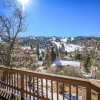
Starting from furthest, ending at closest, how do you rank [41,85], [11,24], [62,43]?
[62,43]
[11,24]
[41,85]

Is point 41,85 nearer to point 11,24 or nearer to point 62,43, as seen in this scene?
point 11,24

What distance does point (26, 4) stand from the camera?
454 inches

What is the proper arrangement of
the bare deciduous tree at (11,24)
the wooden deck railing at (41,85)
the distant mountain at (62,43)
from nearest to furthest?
the wooden deck railing at (41,85), the bare deciduous tree at (11,24), the distant mountain at (62,43)

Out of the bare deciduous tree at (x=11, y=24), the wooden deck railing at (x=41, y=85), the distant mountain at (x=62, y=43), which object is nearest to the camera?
the wooden deck railing at (x=41, y=85)

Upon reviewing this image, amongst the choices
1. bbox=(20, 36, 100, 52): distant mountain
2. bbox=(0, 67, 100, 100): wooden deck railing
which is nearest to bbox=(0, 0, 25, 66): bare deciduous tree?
bbox=(20, 36, 100, 52): distant mountain

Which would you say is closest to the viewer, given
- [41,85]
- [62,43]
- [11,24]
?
[41,85]

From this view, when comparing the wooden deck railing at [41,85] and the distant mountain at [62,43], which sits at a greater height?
the distant mountain at [62,43]

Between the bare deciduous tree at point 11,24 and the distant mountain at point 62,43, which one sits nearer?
the bare deciduous tree at point 11,24

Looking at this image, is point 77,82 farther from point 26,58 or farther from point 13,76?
point 26,58

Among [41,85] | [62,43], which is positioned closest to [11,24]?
[41,85]

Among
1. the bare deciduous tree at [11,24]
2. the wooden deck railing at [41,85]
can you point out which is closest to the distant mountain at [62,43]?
the bare deciduous tree at [11,24]

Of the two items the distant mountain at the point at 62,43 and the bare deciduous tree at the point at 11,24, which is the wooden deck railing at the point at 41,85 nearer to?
the bare deciduous tree at the point at 11,24

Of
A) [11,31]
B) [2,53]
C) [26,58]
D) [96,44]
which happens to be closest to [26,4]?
[11,31]

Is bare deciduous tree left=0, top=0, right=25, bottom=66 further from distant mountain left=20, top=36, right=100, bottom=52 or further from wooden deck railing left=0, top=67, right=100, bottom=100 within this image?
wooden deck railing left=0, top=67, right=100, bottom=100
